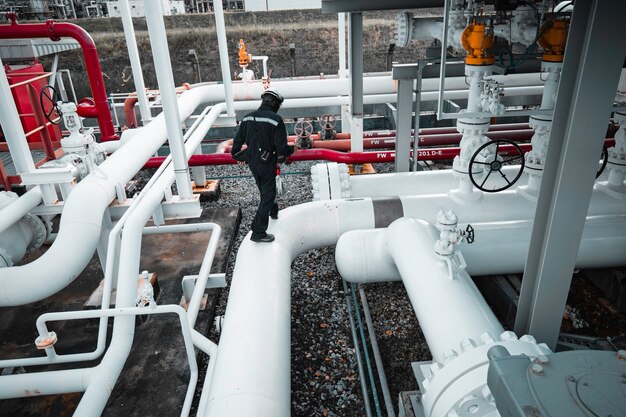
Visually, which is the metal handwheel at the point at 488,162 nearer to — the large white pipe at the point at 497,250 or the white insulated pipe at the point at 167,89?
the large white pipe at the point at 497,250

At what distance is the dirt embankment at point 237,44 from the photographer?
18031mm

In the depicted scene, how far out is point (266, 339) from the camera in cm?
262

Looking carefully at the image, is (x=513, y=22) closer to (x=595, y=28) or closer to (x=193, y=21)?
(x=595, y=28)

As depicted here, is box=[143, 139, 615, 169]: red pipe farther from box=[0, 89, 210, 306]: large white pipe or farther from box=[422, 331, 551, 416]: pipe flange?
box=[422, 331, 551, 416]: pipe flange

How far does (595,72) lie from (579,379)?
1175 millimetres

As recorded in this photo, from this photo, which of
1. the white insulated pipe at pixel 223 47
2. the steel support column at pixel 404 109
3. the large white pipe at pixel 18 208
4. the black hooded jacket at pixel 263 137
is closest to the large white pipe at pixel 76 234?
the large white pipe at pixel 18 208

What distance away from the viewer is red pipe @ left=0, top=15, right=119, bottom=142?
200 inches

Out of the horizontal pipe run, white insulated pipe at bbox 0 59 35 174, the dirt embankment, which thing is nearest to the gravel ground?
the horizontal pipe run

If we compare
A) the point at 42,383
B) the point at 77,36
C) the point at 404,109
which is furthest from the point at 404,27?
the point at 42,383

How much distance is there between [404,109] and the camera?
4742 millimetres

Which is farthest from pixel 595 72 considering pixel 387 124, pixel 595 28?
pixel 387 124

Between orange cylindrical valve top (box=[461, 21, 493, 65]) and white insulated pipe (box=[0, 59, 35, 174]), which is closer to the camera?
orange cylindrical valve top (box=[461, 21, 493, 65])

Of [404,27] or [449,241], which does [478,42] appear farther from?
[449,241]

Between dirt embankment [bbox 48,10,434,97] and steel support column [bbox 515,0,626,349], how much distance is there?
1710 cm
